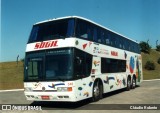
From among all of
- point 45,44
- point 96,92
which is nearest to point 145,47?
point 96,92

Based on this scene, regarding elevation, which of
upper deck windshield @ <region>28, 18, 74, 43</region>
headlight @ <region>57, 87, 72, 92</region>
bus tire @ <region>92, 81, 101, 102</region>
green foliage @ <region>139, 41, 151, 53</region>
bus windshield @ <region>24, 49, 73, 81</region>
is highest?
green foliage @ <region>139, 41, 151, 53</region>

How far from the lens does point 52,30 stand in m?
14.3

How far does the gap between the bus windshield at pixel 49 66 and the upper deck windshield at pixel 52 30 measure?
849mm

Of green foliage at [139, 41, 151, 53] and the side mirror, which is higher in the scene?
green foliage at [139, 41, 151, 53]

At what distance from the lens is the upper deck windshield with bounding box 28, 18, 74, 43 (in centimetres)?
1370

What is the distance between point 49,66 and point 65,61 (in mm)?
784

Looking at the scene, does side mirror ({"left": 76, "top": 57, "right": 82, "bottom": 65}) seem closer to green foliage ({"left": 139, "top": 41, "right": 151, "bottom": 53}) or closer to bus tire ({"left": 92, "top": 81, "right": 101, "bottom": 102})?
bus tire ({"left": 92, "top": 81, "right": 101, "bottom": 102})

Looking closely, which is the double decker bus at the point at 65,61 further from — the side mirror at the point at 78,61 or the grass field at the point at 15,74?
the grass field at the point at 15,74

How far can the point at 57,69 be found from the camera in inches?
512

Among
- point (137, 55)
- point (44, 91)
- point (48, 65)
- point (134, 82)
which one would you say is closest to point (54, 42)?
point (48, 65)

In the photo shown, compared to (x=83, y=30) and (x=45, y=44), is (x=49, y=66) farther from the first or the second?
(x=83, y=30)

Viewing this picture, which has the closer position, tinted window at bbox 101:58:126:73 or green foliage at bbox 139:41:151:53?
tinted window at bbox 101:58:126:73

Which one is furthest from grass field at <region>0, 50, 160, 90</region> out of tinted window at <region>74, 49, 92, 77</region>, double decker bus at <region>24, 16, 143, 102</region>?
tinted window at <region>74, 49, 92, 77</region>

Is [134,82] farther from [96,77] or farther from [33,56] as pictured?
[33,56]
